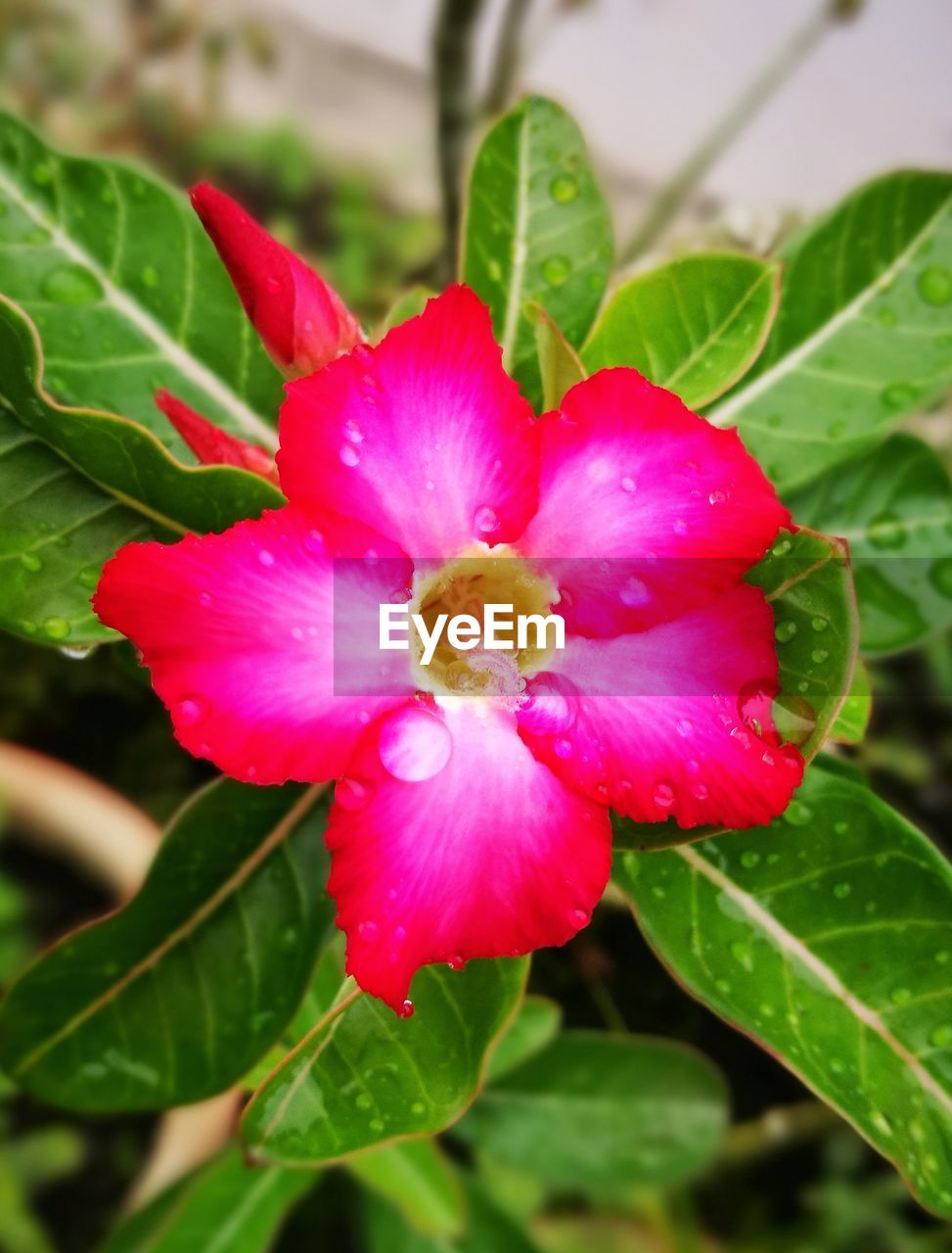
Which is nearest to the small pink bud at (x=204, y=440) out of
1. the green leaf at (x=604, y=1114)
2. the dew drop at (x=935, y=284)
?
the dew drop at (x=935, y=284)

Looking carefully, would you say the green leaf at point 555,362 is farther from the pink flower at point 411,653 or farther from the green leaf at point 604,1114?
the green leaf at point 604,1114

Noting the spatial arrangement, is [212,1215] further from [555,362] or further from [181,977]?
[555,362]

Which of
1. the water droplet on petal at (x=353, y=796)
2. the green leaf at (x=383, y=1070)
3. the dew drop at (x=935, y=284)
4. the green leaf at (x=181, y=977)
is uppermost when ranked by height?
the dew drop at (x=935, y=284)

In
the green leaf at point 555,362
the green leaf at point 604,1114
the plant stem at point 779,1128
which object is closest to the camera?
the green leaf at point 555,362

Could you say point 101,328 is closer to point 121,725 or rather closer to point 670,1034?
point 121,725

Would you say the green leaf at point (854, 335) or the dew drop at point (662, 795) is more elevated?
the green leaf at point (854, 335)

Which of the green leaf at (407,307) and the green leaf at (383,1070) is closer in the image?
the green leaf at (383,1070)

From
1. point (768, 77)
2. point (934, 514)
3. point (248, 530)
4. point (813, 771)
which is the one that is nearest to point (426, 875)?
point (248, 530)
